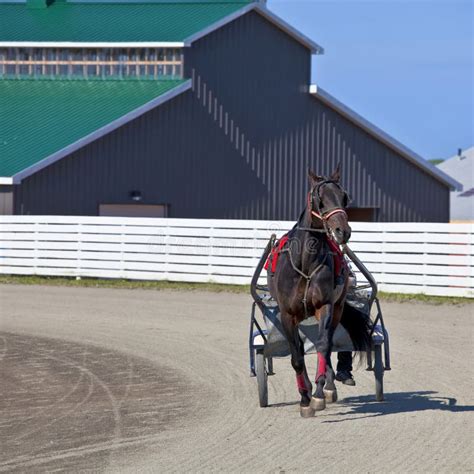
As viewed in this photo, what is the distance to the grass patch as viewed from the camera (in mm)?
22000

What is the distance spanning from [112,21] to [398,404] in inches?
1137

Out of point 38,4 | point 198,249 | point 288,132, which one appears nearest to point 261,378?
point 198,249

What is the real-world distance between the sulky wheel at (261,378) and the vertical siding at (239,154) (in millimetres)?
20303

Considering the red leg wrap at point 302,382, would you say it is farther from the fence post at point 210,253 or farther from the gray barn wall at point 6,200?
the gray barn wall at point 6,200

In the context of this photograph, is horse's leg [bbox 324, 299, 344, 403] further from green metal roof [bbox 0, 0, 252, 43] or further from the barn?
green metal roof [bbox 0, 0, 252, 43]

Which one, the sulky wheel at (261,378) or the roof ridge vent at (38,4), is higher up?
the roof ridge vent at (38,4)

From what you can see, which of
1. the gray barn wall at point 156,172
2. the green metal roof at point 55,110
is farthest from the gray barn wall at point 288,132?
the green metal roof at point 55,110

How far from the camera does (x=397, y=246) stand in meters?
22.9

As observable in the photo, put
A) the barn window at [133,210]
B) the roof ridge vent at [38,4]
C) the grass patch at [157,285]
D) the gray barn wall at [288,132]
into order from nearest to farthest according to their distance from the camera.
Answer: the grass patch at [157,285]
the barn window at [133,210]
the gray barn wall at [288,132]
the roof ridge vent at [38,4]

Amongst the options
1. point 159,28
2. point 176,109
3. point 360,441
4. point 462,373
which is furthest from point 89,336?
point 159,28

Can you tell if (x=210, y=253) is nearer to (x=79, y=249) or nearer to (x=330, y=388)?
(x=79, y=249)

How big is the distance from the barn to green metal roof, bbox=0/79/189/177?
0.06m

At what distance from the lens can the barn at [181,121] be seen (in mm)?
32250

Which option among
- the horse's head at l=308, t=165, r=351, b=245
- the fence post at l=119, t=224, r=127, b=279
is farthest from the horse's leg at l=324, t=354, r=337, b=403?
the fence post at l=119, t=224, r=127, b=279
